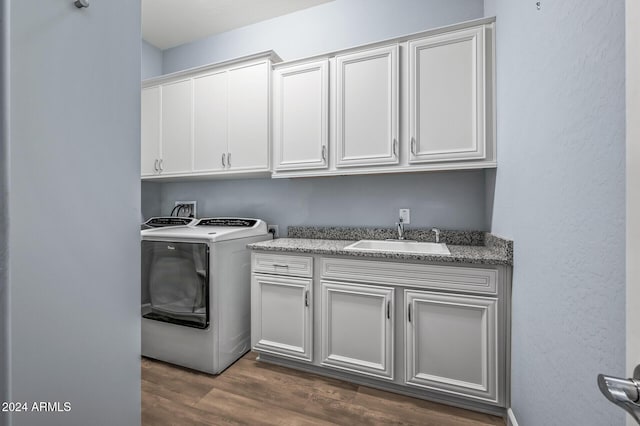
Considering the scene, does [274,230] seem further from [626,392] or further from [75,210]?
[626,392]

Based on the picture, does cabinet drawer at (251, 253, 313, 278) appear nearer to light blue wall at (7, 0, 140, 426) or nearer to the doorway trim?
light blue wall at (7, 0, 140, 426)

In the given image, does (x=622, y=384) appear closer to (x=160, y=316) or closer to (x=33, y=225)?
(x=33, y=225)

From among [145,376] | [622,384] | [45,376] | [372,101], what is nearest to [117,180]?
[45,376]

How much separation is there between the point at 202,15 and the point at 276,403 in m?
3.11

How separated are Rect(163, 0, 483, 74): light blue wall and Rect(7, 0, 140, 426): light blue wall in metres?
1.98

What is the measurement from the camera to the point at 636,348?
0.40 meters

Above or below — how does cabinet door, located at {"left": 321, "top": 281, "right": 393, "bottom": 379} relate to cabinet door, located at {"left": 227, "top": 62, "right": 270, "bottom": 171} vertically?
below

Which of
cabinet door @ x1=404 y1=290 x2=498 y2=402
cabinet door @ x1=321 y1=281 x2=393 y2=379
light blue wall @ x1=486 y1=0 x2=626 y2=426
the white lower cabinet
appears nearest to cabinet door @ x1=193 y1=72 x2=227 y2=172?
the white lower cabinet

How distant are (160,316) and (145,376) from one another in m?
0.37

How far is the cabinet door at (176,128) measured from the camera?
251 centimetres

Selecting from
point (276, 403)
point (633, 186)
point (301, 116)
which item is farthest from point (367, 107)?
point (276, 403)

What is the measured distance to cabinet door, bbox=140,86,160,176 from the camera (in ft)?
8.64

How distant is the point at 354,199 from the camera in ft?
7.59

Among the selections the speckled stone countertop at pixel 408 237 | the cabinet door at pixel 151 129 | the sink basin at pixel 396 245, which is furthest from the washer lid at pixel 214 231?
the sink basin at pixel 396 245
